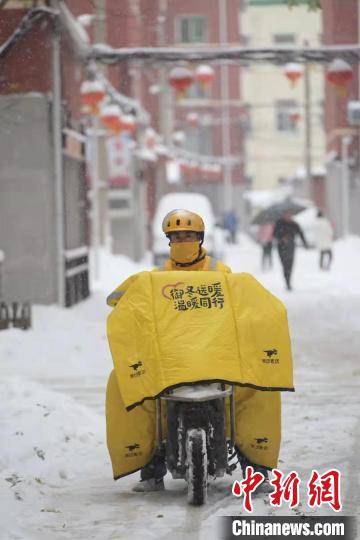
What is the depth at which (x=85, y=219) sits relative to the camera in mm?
25781

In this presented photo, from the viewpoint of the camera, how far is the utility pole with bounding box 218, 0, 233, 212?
7294 cm

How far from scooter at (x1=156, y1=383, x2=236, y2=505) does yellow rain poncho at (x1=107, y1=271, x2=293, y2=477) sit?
0.10 m

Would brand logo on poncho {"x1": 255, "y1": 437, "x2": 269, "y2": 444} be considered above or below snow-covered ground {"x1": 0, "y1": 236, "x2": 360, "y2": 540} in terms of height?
above

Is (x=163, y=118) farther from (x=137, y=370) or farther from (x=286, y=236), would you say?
(x=137, y=370)

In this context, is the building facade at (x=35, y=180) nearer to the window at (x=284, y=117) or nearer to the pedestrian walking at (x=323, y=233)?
the pedestrian walking at (x=323, y=233)

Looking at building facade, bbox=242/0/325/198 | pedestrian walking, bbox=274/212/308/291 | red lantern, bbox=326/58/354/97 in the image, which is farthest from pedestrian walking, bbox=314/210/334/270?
building facade, bbox=242/0/325/198

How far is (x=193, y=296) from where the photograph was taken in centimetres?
752

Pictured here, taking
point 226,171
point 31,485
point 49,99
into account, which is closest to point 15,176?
point 49,99

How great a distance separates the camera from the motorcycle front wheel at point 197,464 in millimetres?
7156

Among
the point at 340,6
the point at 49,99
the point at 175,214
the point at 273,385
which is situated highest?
the point at 340,6

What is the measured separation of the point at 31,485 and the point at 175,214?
6.24ft

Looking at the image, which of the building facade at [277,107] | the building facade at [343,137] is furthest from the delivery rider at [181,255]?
the building facade at [277,107]

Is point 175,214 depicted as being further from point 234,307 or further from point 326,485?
point 326,485

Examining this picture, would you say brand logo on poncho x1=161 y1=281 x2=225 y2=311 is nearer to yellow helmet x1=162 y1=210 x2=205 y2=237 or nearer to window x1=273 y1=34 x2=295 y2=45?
yellow helmet x1=162 y1=210 x2=205 y2=237
